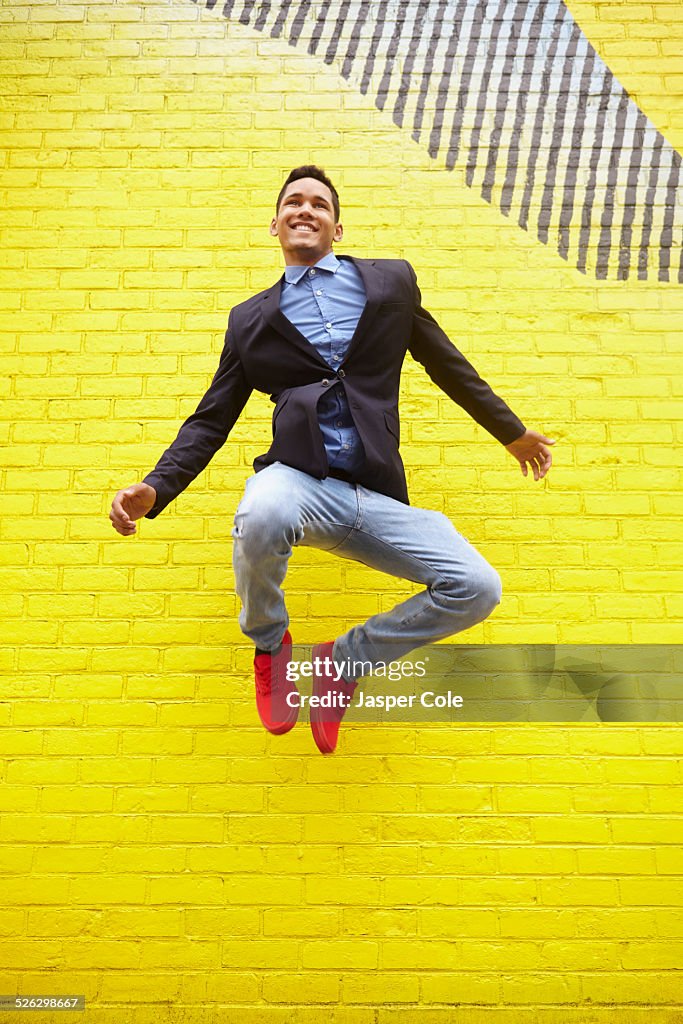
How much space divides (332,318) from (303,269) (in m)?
0.18

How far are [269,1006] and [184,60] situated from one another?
281 centimetres

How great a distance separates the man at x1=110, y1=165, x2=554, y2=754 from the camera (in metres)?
2.02

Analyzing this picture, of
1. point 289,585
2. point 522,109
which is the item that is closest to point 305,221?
point 289,585

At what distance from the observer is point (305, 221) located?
2287 millimetres

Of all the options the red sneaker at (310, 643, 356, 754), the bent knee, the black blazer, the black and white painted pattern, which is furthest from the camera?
the black and white painted pattern

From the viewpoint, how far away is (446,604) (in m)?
2.04

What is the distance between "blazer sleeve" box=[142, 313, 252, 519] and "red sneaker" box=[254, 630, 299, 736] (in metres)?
0.44

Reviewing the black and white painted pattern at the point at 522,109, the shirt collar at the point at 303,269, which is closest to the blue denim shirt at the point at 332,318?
the shirt collar at the point at 303,269

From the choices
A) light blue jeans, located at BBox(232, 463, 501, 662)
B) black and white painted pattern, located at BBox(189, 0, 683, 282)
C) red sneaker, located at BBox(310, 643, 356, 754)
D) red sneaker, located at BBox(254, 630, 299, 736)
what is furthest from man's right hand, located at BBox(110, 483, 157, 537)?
black and white painted pattern, located at BBox(189, 0, 683, 282)

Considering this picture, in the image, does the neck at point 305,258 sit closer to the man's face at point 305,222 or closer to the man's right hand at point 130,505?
the man's face at point 305,222

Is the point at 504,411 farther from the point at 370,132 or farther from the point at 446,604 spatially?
the point at 370,132

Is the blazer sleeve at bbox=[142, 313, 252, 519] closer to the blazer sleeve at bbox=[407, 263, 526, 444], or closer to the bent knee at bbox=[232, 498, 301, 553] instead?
the bent knee at bbox=[232, 498, 301, 553]

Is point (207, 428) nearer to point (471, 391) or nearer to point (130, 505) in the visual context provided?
point (130, 505)

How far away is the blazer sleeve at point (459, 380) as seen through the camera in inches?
89.1
